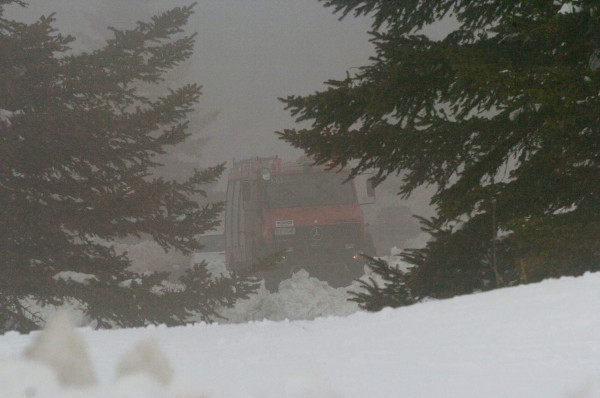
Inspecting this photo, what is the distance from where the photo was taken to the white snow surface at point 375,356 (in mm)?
1588

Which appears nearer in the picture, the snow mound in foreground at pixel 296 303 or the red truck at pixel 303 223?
the snow mound in foreground at pixel 296 303

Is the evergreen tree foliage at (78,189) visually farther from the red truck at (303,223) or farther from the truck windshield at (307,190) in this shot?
the truck windshield at (307,190)

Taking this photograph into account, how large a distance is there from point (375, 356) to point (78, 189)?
8075 mm

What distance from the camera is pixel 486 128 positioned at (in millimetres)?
4641

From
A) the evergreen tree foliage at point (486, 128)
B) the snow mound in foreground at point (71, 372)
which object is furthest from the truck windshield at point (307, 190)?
the snow mound in foreground at point (71, 372)

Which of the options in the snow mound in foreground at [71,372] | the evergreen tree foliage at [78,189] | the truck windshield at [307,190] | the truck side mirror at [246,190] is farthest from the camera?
the truck windshield at [307,190]

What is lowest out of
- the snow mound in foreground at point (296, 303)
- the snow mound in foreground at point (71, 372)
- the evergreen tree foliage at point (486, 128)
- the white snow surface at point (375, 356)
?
the snow mound in foreground at point (296, 303)

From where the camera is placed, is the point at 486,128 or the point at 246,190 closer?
the point at 486,128

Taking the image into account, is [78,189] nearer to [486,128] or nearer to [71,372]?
[486,128]

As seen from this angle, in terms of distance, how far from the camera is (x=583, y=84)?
3.79 m

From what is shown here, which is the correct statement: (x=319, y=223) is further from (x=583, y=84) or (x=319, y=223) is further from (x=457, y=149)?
(x=583, y=84)

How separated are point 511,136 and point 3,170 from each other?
268 inches

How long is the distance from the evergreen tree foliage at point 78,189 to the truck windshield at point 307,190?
5.00m

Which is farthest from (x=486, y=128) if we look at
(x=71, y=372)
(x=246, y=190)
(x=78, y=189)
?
(x=246, y=190)
